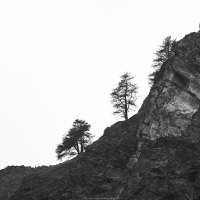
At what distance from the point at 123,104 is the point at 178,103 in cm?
1820

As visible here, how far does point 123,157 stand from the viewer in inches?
1372

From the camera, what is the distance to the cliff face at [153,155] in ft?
92.9

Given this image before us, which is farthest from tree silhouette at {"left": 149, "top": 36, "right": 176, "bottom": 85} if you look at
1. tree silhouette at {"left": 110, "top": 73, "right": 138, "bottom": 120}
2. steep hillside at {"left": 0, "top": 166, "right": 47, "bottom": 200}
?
steep hillside at {"left": 0, "top": 166, "right": 47, "bottom": 200}

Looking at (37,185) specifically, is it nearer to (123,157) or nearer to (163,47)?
(123,157)

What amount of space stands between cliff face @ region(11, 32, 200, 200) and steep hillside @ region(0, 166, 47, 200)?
12511mm

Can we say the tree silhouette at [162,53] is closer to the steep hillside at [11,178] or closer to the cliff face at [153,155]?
the cliff face at [153,155]

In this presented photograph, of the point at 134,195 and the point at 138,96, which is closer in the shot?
the point at 134,195

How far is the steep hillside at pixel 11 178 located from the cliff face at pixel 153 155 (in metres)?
12.5

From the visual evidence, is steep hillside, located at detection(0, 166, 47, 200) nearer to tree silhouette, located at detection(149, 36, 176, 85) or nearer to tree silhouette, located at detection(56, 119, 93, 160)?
tree silhouette, located at detection(56, 119, 93, 160)

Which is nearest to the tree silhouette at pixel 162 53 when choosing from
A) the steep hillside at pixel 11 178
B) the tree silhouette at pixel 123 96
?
the tree silhouette at pixel 123 96

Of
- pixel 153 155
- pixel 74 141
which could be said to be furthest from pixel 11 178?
pixel 153 155

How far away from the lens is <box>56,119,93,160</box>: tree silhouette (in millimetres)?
52594

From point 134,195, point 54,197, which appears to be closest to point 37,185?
point 54,197

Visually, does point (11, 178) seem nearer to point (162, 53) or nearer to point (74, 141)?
point (74, 141)
